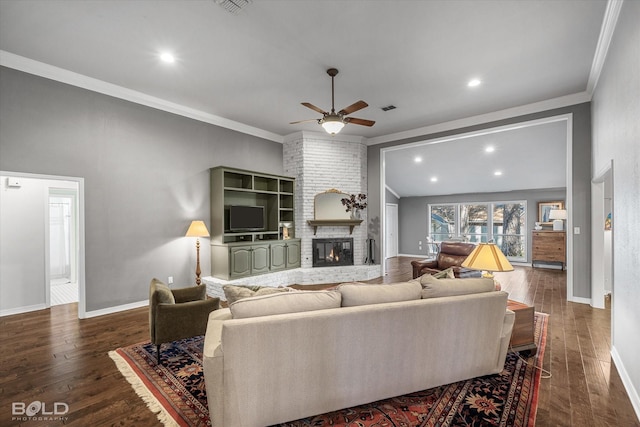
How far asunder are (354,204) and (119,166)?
4435 mm

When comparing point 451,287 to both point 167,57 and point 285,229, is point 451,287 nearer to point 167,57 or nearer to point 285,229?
point 167,57

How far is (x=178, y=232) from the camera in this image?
5109 mm

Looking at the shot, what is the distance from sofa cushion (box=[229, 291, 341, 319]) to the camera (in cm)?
188

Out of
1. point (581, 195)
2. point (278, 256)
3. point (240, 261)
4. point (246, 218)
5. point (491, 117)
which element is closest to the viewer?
point (581, 195)

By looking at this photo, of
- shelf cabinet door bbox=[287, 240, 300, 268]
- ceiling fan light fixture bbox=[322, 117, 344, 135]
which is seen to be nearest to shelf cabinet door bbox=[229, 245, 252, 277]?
shelf cabinet door bbox=[287, 240, 300, 268]

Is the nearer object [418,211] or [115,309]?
[115,309]

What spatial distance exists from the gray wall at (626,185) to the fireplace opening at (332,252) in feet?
14.8

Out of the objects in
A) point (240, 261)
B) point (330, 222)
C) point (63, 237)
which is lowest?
point (240, 261)

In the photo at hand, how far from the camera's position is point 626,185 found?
97.7 inches

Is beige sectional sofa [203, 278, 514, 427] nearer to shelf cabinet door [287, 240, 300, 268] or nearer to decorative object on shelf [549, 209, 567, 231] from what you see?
shelf cabinet door [287, 240, 300, 268]

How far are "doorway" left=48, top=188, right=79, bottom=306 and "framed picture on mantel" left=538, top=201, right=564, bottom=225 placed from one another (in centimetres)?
1207

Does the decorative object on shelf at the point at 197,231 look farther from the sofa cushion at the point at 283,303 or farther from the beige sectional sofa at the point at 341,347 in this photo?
the sofa cushion at the point at 283,303

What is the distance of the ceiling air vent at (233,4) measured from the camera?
2.69 metres

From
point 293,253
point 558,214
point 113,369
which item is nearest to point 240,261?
point 293,253
